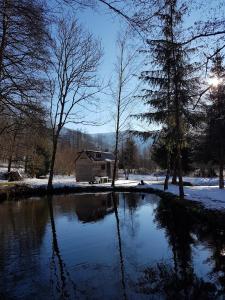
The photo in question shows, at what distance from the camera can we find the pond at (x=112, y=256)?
8.12m

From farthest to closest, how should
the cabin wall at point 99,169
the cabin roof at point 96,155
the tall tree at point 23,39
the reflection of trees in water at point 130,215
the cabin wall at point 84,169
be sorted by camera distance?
the cabin wall at point 99,169
the cabin roof at point 96,155
the cabin wall at point 84,169
the reflection of trees in water at point 130,215
the tall tree at point 23,39

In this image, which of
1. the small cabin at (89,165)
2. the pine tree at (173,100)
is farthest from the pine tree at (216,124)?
the small cabin at (89,165)

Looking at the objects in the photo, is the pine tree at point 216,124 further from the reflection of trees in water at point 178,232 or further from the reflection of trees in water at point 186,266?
the reflection of trees in water at point 186,266

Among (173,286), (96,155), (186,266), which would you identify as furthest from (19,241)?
(96,155)

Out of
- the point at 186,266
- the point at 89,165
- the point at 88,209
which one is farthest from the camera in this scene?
the point at 89,165

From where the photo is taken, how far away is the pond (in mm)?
8125

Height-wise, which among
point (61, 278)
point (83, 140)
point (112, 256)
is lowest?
point (61, 278)

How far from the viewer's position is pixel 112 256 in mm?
11008

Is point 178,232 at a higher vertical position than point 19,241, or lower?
higher

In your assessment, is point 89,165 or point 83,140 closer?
point 89,165

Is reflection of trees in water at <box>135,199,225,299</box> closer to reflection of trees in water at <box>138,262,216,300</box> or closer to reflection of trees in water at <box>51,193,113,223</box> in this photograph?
reflection of trees in water at <box>138,262,216,300</box>

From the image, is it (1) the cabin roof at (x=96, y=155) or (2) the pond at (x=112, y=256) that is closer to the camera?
(2) the pond at (x=112, y=256)

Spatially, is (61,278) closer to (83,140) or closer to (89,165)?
(89,165)

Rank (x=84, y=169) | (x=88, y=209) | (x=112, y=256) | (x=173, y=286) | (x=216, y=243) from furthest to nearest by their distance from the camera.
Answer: (x=84, y=169), (x=88, y=209), (x=216, y=243), (x=112, y=256), (x=173, y=286)
